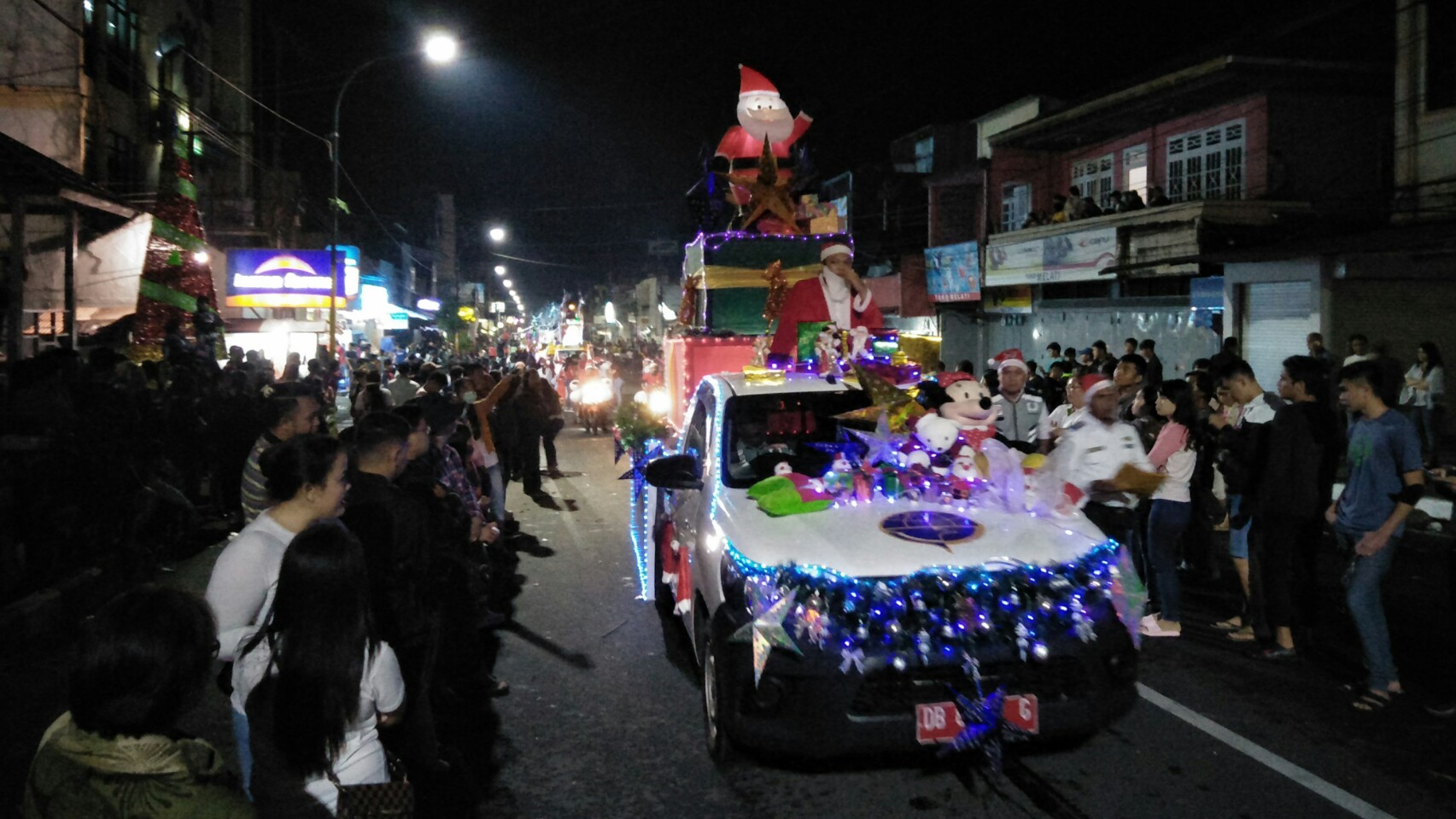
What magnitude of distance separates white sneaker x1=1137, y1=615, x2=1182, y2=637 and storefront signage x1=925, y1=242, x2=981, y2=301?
21505mm

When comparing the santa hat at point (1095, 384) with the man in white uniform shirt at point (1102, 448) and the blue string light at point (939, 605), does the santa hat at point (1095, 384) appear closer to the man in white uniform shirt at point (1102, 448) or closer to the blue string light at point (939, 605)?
the man in white uniform shirt at point (1102, 448)

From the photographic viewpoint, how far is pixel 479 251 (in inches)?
4144

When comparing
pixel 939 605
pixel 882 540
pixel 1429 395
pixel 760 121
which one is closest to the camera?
pixel 939 605

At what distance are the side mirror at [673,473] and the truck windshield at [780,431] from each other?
190 millimetres

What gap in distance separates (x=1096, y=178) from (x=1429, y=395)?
39.6 ft

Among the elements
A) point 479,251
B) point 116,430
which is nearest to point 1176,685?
point 116,430

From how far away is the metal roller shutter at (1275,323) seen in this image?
1836 cm

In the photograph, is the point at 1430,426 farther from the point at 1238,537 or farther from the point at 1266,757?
the point at 1266,757

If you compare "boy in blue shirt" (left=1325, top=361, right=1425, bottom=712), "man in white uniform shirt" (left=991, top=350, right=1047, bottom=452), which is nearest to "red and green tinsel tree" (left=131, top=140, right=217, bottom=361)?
"man in white uniform shirt" (left=991, top=350, right=1047, bottom=452)

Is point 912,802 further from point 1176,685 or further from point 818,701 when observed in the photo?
point 1176,685

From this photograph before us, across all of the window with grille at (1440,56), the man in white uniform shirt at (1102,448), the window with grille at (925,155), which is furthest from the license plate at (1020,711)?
the window with grille at (925,155)

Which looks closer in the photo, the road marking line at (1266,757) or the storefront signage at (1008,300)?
the road marking line at (1266,757)

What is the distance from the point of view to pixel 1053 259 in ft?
76.9

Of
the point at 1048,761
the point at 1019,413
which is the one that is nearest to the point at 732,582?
the point at 1048,761
